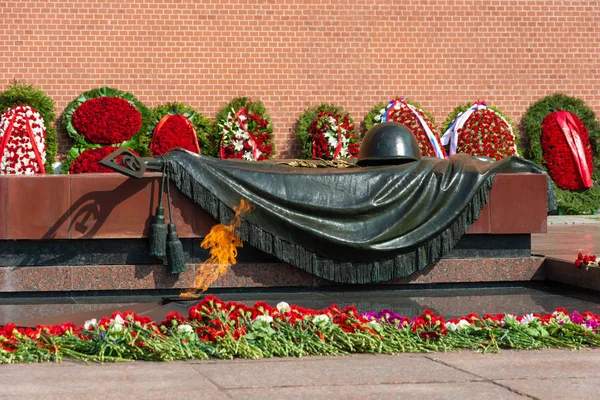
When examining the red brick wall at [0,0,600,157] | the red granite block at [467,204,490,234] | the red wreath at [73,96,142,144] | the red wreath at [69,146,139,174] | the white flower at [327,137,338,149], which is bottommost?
the red granite block at [467,204,490,234]

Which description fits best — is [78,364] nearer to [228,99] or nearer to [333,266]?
[333,266]

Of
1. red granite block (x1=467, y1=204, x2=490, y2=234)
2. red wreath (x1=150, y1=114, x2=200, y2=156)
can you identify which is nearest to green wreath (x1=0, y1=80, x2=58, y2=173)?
red wreath (x1=150, y1=114, x2=200, y2=156)

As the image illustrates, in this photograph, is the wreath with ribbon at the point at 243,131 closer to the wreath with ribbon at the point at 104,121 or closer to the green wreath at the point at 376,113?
the wreath with ribbon at the point at 104,121

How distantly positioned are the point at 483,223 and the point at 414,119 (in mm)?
5781

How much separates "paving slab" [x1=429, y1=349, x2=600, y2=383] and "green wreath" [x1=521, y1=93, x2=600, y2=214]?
9.22 meters

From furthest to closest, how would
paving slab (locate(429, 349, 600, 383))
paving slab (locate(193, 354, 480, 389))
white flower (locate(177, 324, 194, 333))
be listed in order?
white flower (locate(177, 324, 194, 333)) < paving slab (locate(429, 349, 600, 383)) < paving slab (locate(193, 354, 480, 389))

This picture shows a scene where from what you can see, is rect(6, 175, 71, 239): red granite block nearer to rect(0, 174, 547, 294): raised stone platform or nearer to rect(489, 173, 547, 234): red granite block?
rect(0, 174, 547, 294): raised stone platform

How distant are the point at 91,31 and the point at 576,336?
934cm

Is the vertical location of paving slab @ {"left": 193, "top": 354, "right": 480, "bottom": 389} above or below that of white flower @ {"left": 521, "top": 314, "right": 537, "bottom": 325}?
below

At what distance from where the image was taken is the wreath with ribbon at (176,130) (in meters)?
11.5

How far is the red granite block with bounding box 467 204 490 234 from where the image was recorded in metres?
6.48

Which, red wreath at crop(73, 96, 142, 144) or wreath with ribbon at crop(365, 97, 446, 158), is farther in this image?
wreath with ribbon at crop(365, 97, 446, 158)

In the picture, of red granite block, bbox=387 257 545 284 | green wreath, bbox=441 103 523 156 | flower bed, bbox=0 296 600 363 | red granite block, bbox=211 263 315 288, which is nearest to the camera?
flower bed, bbox=0 296 600 363

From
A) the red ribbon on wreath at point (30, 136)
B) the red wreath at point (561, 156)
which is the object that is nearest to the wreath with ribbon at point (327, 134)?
the red wreath at point (561, 156)
